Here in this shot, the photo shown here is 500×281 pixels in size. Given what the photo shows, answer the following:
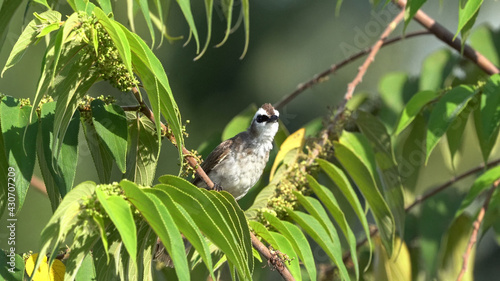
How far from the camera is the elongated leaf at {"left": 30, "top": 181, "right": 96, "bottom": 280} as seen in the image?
56.9 inches

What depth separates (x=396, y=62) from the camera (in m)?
7.77

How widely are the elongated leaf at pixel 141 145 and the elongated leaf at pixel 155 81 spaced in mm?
386

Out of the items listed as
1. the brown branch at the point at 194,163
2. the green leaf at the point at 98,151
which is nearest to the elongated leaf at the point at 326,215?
the brown branch at the point at 194,163

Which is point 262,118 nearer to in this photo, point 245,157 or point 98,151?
point 245,157

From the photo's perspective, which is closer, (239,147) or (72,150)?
(72,150)

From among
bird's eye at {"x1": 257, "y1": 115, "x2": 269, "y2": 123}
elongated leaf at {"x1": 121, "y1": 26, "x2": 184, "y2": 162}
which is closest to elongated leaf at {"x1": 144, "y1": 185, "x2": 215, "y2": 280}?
elongated leaf at {"x1": 121, "y1": 26, "x2": 184, "y2": 162}

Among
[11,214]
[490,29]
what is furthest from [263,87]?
[11,214]

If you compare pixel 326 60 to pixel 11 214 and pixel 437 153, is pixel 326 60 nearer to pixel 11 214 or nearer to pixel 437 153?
pixel 437 153

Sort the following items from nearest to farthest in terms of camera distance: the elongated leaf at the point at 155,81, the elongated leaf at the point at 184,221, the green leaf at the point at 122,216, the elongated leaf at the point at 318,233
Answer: the green leaf at the point at 122,216, the elongated leaf at the point at 184,221, the elongated leaf at the point at 155,81, the elongated leaf at the point at 318,233

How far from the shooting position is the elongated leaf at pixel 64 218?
1445mm

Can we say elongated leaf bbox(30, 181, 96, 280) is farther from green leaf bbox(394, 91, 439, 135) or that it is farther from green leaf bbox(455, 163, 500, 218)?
green leaf bbox(455, 163, 500, 218)

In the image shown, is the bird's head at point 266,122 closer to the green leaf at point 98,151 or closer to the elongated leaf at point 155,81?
the green leaf at point 98,151

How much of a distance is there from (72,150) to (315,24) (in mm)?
6388

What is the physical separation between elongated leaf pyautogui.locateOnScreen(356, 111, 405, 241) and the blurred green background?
3127 mm
